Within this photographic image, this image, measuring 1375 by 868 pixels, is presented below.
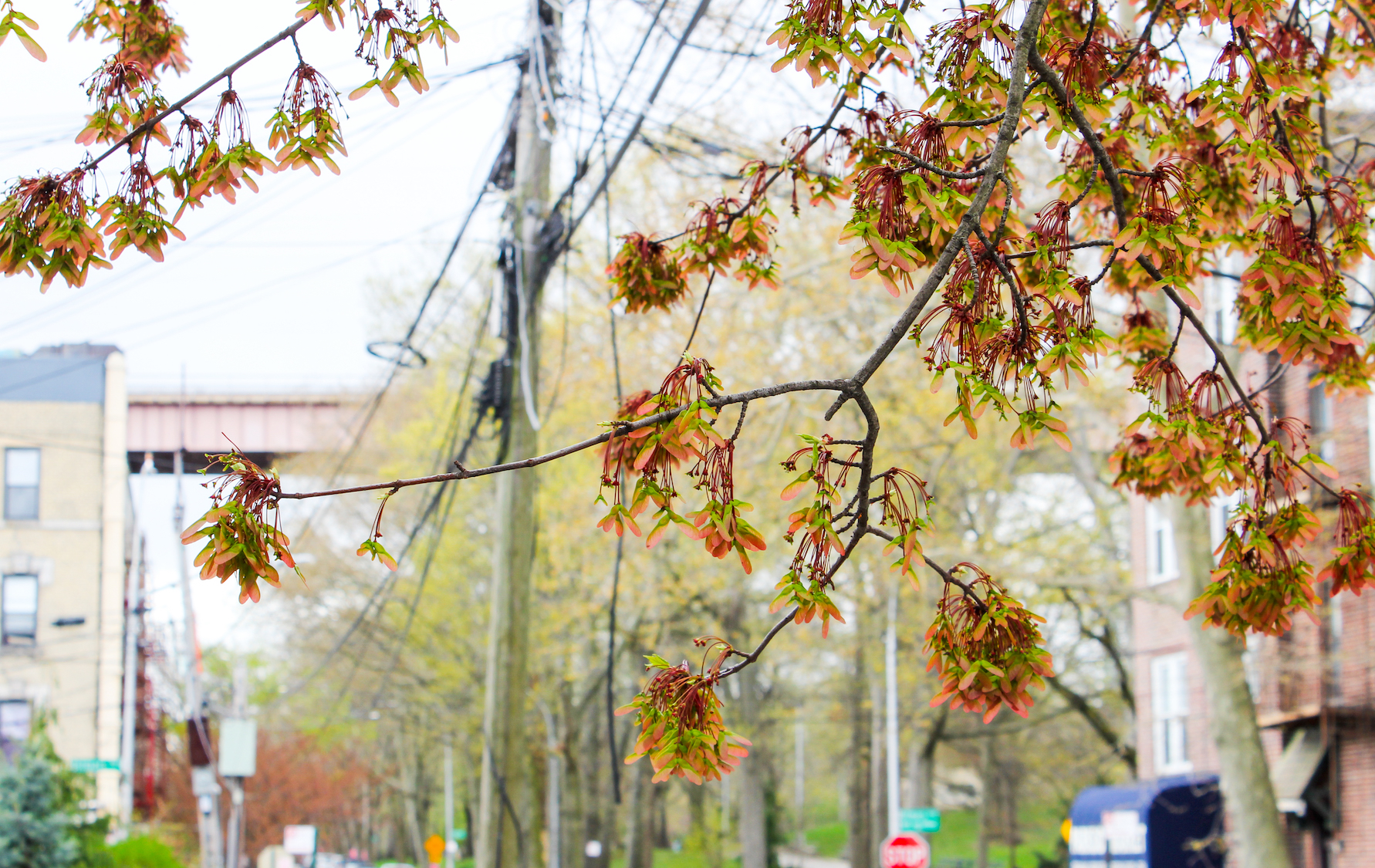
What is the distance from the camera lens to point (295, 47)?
3943 mm

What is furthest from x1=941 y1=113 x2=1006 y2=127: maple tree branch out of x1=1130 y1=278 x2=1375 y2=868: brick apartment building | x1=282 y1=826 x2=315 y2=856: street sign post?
x1=282 y1=826 x2=315 y2=856: street sign post

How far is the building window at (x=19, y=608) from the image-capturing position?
30391mm

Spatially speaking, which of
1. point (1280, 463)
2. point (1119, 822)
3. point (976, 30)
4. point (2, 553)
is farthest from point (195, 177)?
point (2, 553)

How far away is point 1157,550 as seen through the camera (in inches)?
936

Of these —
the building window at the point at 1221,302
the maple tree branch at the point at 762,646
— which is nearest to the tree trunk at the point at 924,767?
the building window at the point at 1221,302

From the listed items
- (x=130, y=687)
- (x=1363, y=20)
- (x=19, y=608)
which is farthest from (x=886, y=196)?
(x=19, y=608)

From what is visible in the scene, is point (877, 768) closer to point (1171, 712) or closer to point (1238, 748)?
point (1171, 712)

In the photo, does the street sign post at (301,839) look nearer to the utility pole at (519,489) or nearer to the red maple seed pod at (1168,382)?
the utility pole at (519,489)

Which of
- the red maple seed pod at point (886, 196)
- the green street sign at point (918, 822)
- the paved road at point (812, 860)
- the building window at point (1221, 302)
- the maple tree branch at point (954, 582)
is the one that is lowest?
the paved road at point (812, 860)

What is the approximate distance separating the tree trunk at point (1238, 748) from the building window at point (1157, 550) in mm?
10529

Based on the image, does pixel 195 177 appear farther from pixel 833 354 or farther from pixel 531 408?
pixel 833 354

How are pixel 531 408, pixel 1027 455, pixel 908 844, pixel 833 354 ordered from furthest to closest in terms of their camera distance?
pixel 1027 455
pixel 833 354
pixel 908 844
pixel 531 408

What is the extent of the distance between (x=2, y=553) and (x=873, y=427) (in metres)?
31.8

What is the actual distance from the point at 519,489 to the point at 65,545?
25510 mm
